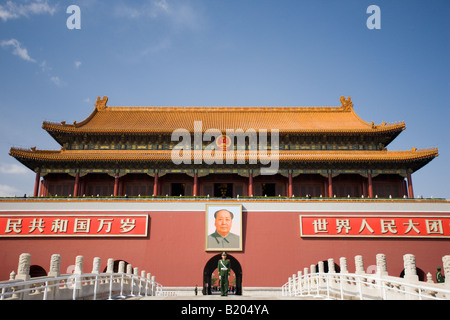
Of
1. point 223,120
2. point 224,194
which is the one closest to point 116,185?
point 224,194

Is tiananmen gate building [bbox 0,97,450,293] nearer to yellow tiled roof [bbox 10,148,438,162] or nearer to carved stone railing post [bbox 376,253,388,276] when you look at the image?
yellow tiled roof [bbox 10,148,438,162]

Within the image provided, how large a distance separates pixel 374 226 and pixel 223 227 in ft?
25.8

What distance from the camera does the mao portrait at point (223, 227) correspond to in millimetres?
20078

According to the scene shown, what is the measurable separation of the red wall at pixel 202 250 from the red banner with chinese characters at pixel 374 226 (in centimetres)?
31

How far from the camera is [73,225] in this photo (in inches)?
815

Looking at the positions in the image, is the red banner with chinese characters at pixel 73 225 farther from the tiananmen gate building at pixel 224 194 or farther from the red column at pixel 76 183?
the red column at pixel 76 183

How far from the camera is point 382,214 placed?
820 inches

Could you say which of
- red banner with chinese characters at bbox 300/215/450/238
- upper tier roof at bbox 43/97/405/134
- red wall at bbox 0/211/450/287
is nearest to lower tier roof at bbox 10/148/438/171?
upper tier roof at bbox 43/97/405/134

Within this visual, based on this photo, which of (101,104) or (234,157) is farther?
(101,104)

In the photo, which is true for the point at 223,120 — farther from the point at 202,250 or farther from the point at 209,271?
the point at 202,250

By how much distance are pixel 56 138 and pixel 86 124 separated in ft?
6.93

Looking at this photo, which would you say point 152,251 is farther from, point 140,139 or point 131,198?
point 140,139

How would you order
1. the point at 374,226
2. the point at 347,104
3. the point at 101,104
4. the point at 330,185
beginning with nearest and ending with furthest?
1. the point at 374,226
2. the point at 330,185
3. the point at 347,104
4. the point at 101,104
